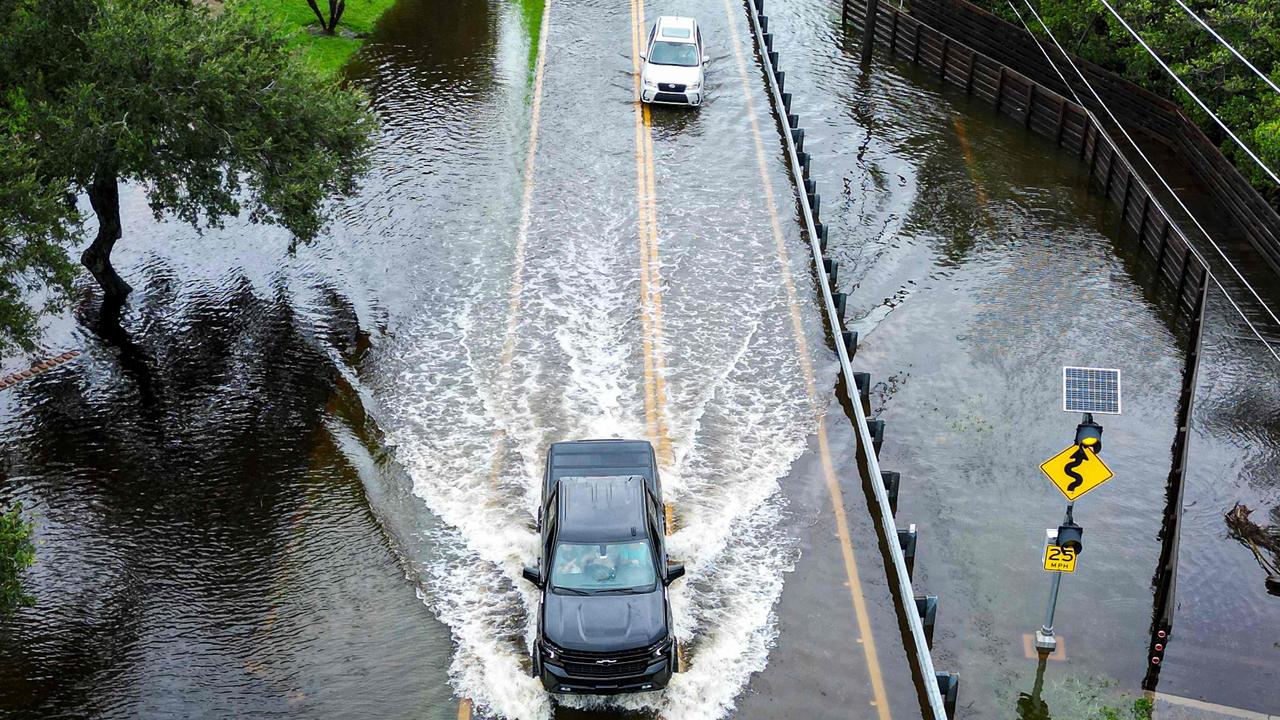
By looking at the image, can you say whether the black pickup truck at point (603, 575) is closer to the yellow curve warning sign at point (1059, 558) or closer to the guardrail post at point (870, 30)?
the yellow curve warning sign at point (1059, 558)

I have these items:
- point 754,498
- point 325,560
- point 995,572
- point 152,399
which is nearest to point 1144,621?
point 995,572

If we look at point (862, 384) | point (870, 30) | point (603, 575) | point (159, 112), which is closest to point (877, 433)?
point (862, 384)

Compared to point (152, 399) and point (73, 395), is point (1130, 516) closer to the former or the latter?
point (152, 399)

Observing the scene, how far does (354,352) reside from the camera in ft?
75.8

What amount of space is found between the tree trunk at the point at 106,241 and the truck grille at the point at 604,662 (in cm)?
1291

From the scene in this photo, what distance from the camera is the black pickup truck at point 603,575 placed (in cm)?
1493

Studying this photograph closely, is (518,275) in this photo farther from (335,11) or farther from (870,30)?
(870,30)

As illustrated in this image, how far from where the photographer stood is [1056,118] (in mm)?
31500

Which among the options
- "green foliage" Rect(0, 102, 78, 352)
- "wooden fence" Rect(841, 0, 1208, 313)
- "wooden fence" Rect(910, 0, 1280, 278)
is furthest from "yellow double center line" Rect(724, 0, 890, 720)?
"green foliage" Rect(0, 102, 78, 352)

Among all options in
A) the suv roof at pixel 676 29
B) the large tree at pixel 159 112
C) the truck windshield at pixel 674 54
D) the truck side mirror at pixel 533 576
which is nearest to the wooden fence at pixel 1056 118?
the suv roof at pixel 676 29

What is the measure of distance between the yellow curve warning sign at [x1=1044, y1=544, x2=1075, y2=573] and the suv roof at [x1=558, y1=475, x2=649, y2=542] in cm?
511

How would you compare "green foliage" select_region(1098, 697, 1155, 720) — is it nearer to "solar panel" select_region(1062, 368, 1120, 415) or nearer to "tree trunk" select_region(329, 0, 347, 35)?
"solar panel" select_region(1062, 368, 1120, 415)

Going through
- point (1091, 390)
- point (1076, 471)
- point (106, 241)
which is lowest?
point (106, 241)

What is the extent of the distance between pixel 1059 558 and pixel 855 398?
5.84m
